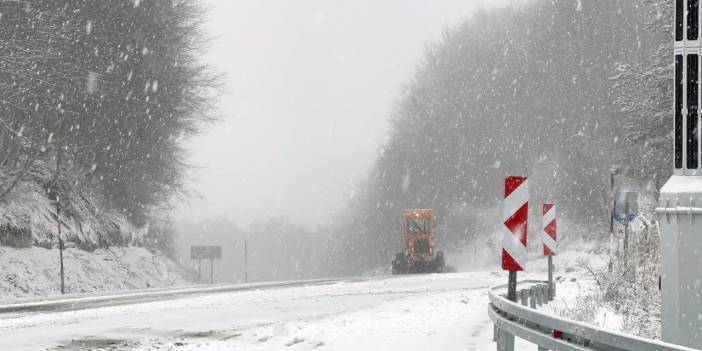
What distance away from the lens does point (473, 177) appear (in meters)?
62.5

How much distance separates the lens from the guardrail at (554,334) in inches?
227

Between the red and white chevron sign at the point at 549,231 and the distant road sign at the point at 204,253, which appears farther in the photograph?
the distant road sign at the point at 204,253

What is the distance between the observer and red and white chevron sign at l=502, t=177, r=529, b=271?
9750 mm

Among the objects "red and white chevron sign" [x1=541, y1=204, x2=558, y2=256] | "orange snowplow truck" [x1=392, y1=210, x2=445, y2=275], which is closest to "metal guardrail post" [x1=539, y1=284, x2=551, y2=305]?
"red and white chevron sign" [x1=541, y1=204, x2=558, y2=256]

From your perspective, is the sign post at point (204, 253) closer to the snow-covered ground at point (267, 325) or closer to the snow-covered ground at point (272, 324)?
the snow-covered ground at point (272, 324)

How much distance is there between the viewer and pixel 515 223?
9789mm

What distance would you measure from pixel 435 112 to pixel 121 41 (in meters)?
39.7

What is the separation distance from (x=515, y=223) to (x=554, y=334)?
8.77 ft

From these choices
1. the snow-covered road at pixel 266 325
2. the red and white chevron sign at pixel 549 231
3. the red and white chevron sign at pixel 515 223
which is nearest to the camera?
the red and white chevron sign at pixel 515 223

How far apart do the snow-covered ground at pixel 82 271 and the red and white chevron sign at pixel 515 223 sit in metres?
16.4

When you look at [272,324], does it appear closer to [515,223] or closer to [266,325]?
[266,325]

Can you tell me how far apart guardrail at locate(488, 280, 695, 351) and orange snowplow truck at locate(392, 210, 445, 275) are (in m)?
31.0

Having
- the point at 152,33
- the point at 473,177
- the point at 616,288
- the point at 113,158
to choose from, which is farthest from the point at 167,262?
the point at 473,177

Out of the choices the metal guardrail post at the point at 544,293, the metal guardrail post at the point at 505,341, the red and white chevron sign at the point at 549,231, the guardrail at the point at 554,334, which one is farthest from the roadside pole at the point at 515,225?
the red and white chevron sign at the point at 549,231
